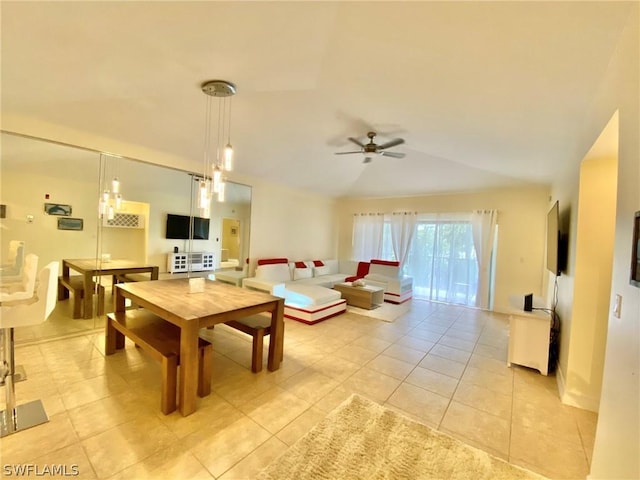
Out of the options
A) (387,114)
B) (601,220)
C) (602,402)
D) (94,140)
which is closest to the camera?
(602,402)

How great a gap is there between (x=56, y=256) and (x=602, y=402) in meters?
5.21

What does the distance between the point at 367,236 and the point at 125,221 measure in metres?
5.37

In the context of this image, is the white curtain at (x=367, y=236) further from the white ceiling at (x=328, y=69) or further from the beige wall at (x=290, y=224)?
the white ceiling at (x=328, y=69)

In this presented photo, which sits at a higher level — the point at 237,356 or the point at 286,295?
the point at 286,295

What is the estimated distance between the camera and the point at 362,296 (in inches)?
208

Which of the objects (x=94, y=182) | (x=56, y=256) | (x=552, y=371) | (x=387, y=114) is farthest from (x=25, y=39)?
(x=552, y=371)

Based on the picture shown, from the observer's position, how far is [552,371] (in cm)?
296

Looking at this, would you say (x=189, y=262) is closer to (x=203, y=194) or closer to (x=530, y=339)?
(x=203, y=194)

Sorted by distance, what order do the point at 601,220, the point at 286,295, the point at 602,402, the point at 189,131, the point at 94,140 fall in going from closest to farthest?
the point at 602,402 → the point at 601,220 → the point at 94,140 → the point at 189,131 → the point at 286,295

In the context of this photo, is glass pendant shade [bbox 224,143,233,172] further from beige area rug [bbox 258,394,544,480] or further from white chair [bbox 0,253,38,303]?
beige area rug [bbox 258,394,544,480]

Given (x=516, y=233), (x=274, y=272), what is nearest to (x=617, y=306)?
(x=516, y=233)

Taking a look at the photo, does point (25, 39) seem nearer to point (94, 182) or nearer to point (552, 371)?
point (94, 182)

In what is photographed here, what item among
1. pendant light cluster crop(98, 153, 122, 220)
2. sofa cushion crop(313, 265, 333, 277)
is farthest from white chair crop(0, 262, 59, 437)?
sofa cushion crop(313, 265, 333, 277)

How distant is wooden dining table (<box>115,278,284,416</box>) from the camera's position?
2.02 meters
